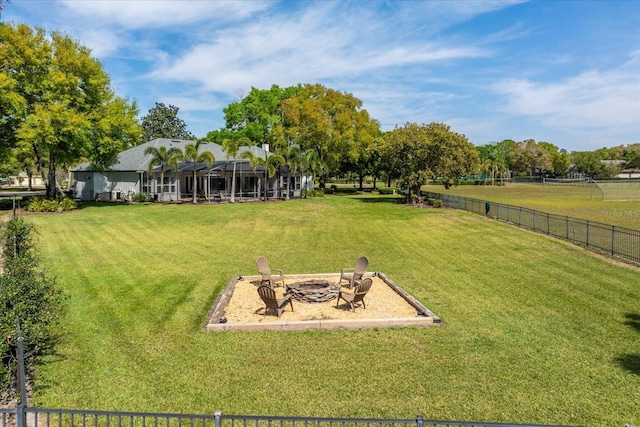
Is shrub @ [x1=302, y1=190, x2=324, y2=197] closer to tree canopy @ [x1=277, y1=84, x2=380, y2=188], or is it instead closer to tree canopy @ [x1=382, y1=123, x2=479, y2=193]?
tree canopy @ [x1=277, y1=84, x2=380, y2=188]

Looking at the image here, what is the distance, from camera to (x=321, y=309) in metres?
10.5

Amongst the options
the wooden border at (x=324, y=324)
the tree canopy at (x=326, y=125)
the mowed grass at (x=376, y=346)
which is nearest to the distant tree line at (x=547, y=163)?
the tree canopy at (x=326, y=125)

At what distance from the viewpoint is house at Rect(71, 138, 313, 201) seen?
39062 millimetres

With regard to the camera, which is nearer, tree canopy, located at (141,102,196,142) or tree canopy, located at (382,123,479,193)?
tree canopy, located at (382,123,479,193)

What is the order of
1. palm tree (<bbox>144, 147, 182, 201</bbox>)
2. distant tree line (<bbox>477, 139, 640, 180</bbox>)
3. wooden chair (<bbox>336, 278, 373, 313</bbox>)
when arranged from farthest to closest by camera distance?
1. distant tree line (<bbox>477, 139, 640, 180</bbox>)
2. palm tree (<bbox>144, 147, 182, 201</bbox>)
3. wooden chair (<bbox>336, 278, 373, 313</bbox>)

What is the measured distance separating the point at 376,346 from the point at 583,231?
18.3 m

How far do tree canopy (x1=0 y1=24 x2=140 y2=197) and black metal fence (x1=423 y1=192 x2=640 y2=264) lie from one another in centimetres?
2967

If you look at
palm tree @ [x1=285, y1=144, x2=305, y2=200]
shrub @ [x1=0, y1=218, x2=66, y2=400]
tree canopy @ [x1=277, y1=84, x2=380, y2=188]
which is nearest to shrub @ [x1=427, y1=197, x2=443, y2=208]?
palm tree @ [x1=285, y1=144, x2=305, y2=200]

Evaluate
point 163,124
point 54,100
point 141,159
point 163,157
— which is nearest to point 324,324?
point 163,157

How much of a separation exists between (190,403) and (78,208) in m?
32.4

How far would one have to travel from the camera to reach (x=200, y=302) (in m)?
10.9

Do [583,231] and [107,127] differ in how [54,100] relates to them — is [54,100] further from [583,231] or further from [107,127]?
[583,231]

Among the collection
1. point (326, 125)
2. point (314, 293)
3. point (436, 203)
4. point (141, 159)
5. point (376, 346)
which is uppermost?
point (326, 125)

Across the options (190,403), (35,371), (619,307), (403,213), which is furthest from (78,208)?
(619,307)
